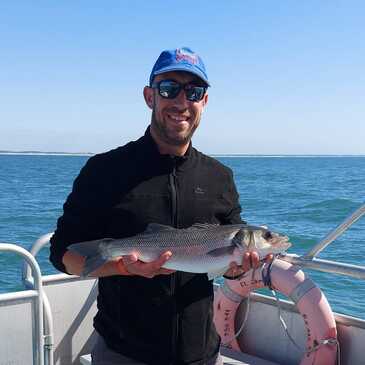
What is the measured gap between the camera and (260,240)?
2.95 meters

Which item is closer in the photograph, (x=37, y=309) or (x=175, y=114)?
(x=175, y=114)

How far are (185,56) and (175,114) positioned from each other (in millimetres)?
296

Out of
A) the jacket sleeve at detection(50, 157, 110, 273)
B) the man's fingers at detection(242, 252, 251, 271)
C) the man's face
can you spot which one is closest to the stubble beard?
the man's face

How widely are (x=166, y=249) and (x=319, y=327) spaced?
2191 millimetres

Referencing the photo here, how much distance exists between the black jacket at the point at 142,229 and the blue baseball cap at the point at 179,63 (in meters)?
0.38

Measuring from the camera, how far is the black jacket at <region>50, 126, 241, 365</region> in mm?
2705

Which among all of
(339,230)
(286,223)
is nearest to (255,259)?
(339,230)

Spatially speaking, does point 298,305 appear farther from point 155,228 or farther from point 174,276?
point 155,228

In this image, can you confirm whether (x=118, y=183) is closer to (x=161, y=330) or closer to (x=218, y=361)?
(x=161, y=330)

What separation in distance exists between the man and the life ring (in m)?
1.77

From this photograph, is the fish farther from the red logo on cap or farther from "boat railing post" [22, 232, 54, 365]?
"boat railing post" [22, 232, 54, 365]

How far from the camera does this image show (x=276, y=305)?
4.95 metres

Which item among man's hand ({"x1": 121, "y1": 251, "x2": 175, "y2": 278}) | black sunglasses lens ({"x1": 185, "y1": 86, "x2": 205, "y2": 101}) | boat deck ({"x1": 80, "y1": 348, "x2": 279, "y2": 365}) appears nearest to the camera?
man's hand ({"x1": 121, "y1": 251, "x2": 175, "y2": 278})

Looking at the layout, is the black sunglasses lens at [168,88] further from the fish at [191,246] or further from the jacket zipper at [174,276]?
the fish at [191,246]
